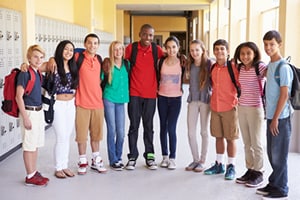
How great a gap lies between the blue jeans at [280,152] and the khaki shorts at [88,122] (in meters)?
1.63

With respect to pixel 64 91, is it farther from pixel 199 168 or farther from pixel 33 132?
pixel 199 168

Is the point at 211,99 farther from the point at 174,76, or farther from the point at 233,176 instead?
the point at 233,176

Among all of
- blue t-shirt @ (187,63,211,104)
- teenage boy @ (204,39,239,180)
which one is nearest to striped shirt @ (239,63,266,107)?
teenage boy @ (204,39,239,180)

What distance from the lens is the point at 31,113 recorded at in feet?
11.1

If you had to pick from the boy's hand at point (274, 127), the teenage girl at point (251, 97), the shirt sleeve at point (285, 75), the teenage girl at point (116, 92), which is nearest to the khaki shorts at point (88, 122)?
the teenage girl at point (116, 92)

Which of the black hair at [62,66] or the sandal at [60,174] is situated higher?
the black hair at [62,66]

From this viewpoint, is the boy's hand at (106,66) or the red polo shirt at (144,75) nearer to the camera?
the boy's hand at (106,66)

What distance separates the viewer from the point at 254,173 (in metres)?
3.59

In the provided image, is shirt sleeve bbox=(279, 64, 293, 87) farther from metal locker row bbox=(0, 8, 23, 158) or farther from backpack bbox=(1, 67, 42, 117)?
metal locker row bbox=(0, 8, 23, 158)

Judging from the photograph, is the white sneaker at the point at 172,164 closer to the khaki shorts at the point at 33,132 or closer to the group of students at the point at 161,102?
the group of students at the point at 161,102

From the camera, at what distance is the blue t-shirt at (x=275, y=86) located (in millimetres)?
2969

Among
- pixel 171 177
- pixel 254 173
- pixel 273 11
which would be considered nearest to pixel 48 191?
pixel 171 177

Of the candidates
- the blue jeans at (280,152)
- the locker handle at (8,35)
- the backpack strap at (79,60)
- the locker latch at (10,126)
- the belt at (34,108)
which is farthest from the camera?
the locker latch at (10,126)

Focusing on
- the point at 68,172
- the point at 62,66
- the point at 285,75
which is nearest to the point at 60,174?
the point at 68,172
